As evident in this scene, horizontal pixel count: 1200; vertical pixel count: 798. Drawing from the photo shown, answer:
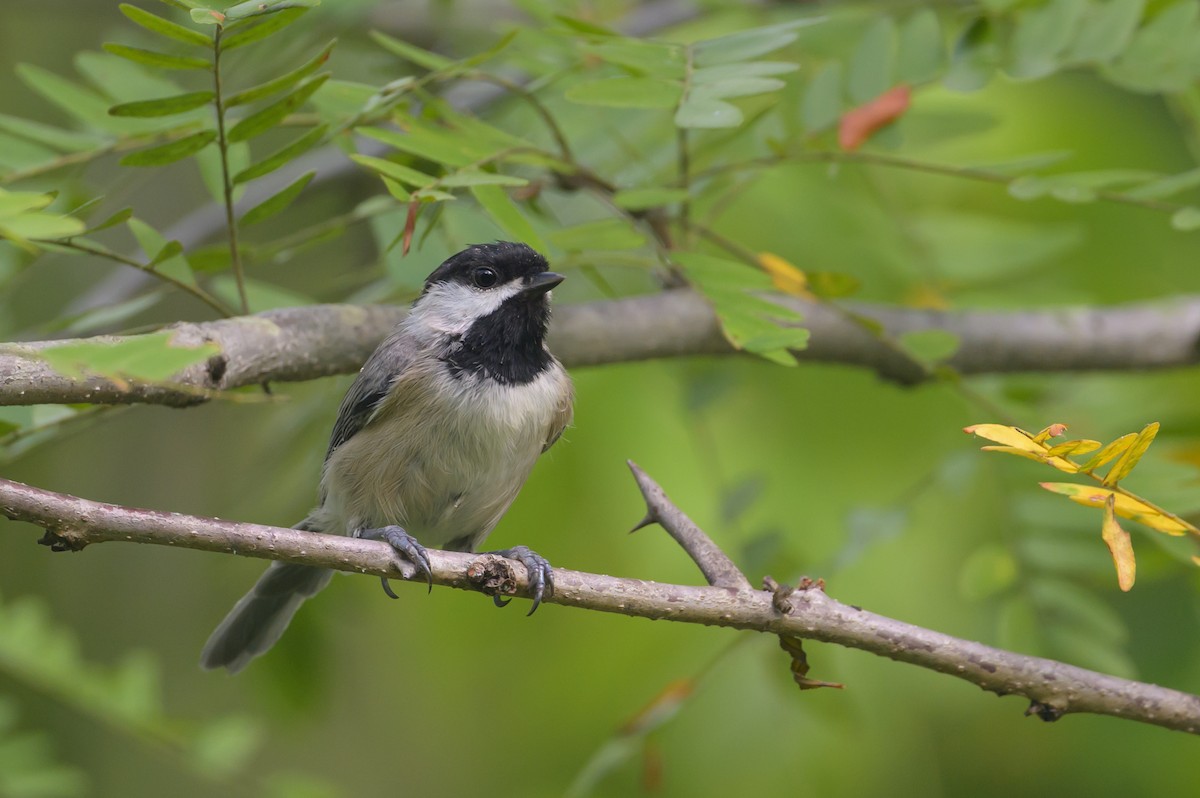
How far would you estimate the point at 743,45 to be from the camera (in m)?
2.87

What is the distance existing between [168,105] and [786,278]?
1686mm

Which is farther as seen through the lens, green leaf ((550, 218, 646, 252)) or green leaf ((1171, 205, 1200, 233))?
green leaf ((550, 218, 646, 252))

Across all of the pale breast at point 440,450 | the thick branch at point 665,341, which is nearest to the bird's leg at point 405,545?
the pale breast at point 440,450

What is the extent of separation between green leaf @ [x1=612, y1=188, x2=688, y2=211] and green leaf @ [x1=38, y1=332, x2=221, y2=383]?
1483 millimetres

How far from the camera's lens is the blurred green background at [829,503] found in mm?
3678

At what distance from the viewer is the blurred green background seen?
3678 millimetres

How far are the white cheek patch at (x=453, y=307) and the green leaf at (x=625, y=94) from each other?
36.1 inches

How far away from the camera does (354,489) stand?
11.4 ft

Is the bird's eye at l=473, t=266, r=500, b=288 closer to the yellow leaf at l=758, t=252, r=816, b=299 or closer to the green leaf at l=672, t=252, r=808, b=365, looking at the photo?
the green leaf at l=672, t=252, r=808, b=365

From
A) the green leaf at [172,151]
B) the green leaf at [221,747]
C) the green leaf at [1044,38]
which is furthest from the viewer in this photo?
the green leaf at [221,747]

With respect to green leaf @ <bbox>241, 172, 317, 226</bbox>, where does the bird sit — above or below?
below

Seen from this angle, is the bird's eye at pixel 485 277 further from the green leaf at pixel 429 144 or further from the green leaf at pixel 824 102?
the green leaf at pixel 824 102

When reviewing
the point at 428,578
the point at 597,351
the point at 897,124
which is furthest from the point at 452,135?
the point at 897,124

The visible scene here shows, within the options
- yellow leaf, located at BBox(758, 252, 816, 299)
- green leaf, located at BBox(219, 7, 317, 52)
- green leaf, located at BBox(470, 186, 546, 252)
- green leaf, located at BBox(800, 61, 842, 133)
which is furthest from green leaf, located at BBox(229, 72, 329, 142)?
green leaf, located at BBox(800, 61, 842, 133)
